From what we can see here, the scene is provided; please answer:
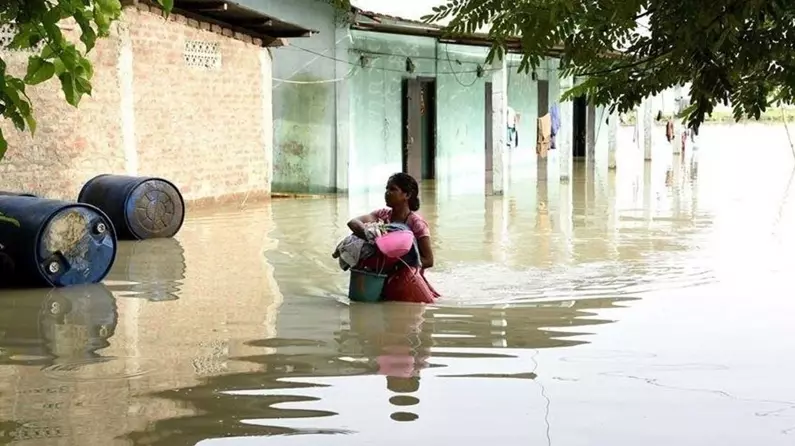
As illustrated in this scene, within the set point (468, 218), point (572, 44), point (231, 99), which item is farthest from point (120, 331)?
point (231, 99)

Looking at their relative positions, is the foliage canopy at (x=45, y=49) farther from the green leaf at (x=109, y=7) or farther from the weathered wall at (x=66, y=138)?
the weathered wall at (x=66, y=138)

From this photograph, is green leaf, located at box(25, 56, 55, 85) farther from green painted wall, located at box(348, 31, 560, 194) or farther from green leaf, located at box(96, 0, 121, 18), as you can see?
green painted wall, located at box(348, 31, 560, 194)

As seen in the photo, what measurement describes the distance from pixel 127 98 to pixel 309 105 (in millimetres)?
5736

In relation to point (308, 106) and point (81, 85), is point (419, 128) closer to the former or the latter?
point (308, 106)

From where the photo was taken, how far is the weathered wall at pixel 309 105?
19547 mm

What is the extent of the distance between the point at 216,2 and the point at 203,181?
116 inches

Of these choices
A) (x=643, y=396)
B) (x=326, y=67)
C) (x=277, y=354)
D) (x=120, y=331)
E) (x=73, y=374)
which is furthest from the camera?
(x=326, y=67)

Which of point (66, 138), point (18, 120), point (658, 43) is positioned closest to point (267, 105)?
point (66, 138)

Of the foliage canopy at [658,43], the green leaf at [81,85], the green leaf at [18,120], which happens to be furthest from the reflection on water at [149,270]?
the foliage canopy at [658,43]

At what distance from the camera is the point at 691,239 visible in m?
12.3

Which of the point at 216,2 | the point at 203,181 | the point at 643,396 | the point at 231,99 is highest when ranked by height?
the point at 216,2

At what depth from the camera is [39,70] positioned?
Result: 2.68 m

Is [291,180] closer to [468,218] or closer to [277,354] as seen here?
[468,218]

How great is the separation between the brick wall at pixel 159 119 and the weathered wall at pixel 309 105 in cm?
154
